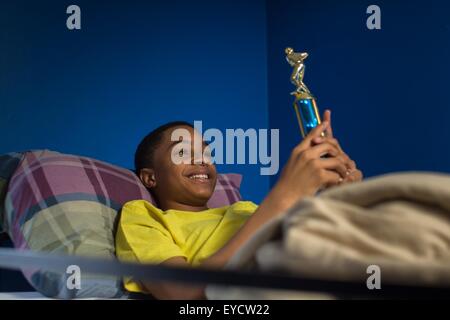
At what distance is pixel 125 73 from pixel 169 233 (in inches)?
46.8

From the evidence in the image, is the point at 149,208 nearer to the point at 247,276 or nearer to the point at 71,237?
the point at 71,237

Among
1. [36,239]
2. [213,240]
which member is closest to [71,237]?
[36,239]

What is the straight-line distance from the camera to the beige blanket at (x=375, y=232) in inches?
18.9

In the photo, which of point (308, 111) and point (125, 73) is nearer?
point (308, 111)

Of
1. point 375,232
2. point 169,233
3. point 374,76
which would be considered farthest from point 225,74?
point 375,232

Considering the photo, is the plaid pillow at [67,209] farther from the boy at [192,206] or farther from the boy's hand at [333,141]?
the boy's hand at [333,141]

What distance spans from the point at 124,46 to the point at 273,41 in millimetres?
632

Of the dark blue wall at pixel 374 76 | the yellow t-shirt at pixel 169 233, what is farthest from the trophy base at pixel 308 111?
the dark blue wall at pixel 374 76

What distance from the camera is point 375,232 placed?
0.49 m

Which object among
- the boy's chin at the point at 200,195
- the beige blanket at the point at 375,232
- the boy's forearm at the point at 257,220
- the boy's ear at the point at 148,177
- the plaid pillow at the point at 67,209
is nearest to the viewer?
the beige blanket at the point at 375,232

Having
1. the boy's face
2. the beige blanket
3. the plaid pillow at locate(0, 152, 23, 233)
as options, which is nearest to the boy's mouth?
the boy's face

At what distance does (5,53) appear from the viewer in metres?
2.09

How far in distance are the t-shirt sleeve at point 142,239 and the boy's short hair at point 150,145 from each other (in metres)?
0.20

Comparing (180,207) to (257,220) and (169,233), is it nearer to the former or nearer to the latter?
(169,233)
